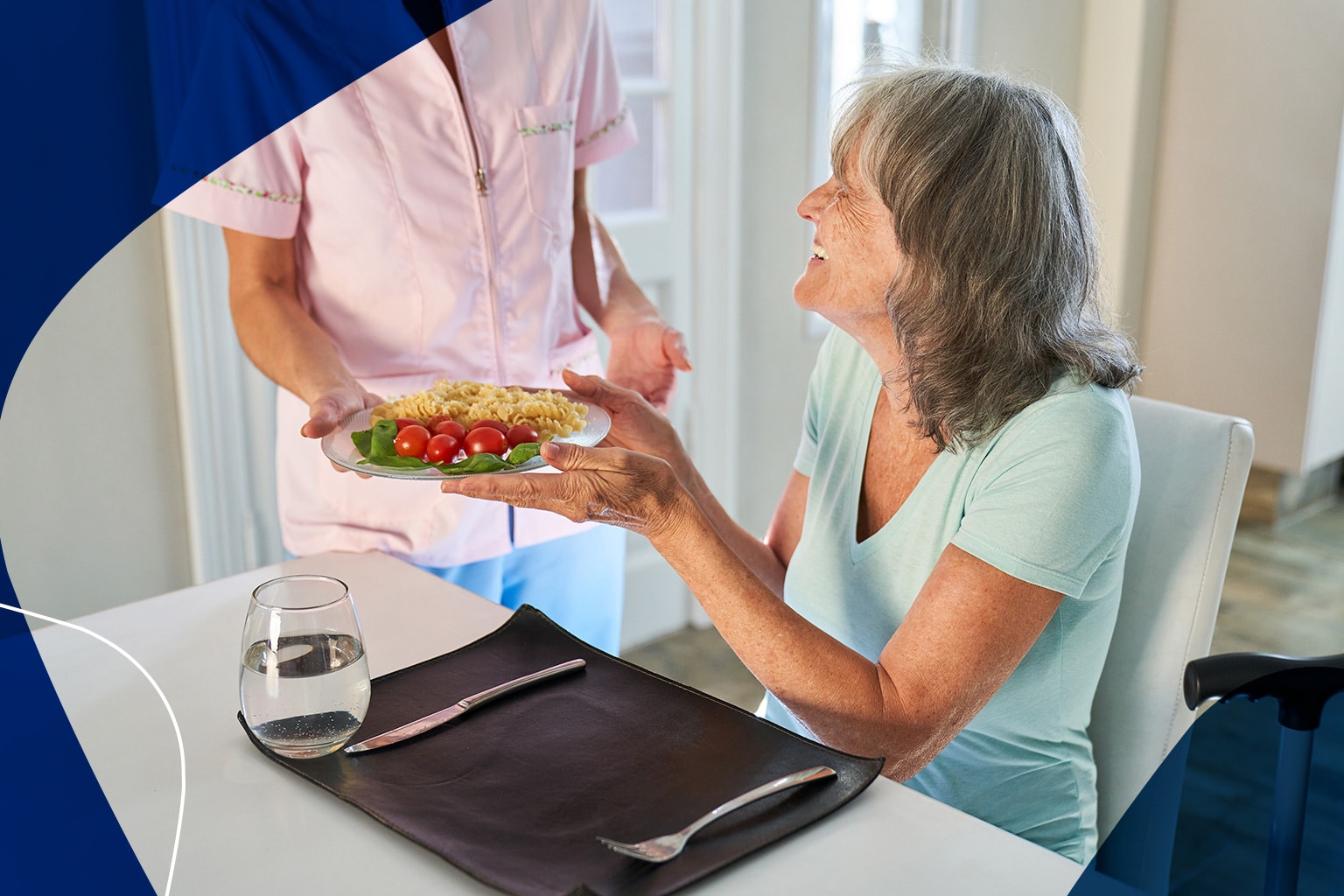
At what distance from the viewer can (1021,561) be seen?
3.55 feet

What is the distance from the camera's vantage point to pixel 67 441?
6.61 feet

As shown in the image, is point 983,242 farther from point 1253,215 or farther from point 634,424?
point 1253,215

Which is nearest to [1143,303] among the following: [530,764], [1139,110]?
[1139,110]

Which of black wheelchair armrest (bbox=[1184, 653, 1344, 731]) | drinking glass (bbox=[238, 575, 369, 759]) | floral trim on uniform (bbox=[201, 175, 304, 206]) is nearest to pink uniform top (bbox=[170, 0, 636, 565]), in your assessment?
floral trim on uniform (bbox=[201, 175, 304, 206])

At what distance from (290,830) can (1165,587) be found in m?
0.83

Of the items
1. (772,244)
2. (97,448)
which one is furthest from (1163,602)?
(772,244)

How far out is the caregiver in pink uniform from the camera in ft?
4.99

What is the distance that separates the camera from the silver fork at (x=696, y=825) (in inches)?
32.1

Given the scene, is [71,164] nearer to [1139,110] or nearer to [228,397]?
[228,397]

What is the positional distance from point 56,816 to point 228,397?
1.35 m

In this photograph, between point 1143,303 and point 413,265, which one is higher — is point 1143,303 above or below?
below

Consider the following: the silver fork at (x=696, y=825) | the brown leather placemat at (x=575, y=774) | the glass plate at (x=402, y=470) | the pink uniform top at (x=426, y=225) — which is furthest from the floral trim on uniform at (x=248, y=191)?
the silver fork at (x=696, y=825)

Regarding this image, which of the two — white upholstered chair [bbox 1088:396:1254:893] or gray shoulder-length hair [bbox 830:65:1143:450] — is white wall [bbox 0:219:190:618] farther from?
white upholstered chair [bbox 1088:396:1254:893]

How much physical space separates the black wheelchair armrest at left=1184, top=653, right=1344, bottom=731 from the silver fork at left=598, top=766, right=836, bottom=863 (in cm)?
29
